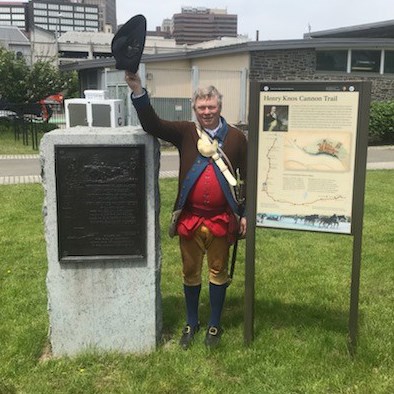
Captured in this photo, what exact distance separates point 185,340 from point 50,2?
485 feet

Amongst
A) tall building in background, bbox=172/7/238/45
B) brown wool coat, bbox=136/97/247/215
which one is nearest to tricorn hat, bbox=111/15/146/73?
brown wool coat, bbox=136/97/247/215

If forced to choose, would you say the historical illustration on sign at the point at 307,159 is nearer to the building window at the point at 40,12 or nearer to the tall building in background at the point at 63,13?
the tall building in background at the point at 63,13

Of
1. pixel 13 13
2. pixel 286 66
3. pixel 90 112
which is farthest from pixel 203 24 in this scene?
pixel 90 112

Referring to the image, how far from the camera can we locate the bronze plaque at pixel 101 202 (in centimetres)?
331

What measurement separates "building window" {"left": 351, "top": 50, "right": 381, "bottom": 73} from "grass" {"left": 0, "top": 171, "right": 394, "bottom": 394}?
14.6m

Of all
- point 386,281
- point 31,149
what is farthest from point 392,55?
point 386,281

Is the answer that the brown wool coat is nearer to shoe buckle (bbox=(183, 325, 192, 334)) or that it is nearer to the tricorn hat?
the tricorn hat

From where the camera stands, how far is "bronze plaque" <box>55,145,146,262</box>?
10.9 feet

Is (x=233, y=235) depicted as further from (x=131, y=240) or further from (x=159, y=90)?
(x=159, y=90)

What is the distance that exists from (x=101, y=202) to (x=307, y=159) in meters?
1.34

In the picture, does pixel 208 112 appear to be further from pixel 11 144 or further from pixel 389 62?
pixel 389 62

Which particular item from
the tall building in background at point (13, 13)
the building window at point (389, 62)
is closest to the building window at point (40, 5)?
the tall building in background at point (13, 13)

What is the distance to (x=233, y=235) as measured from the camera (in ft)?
11.6

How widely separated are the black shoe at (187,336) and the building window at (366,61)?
56.7ft
